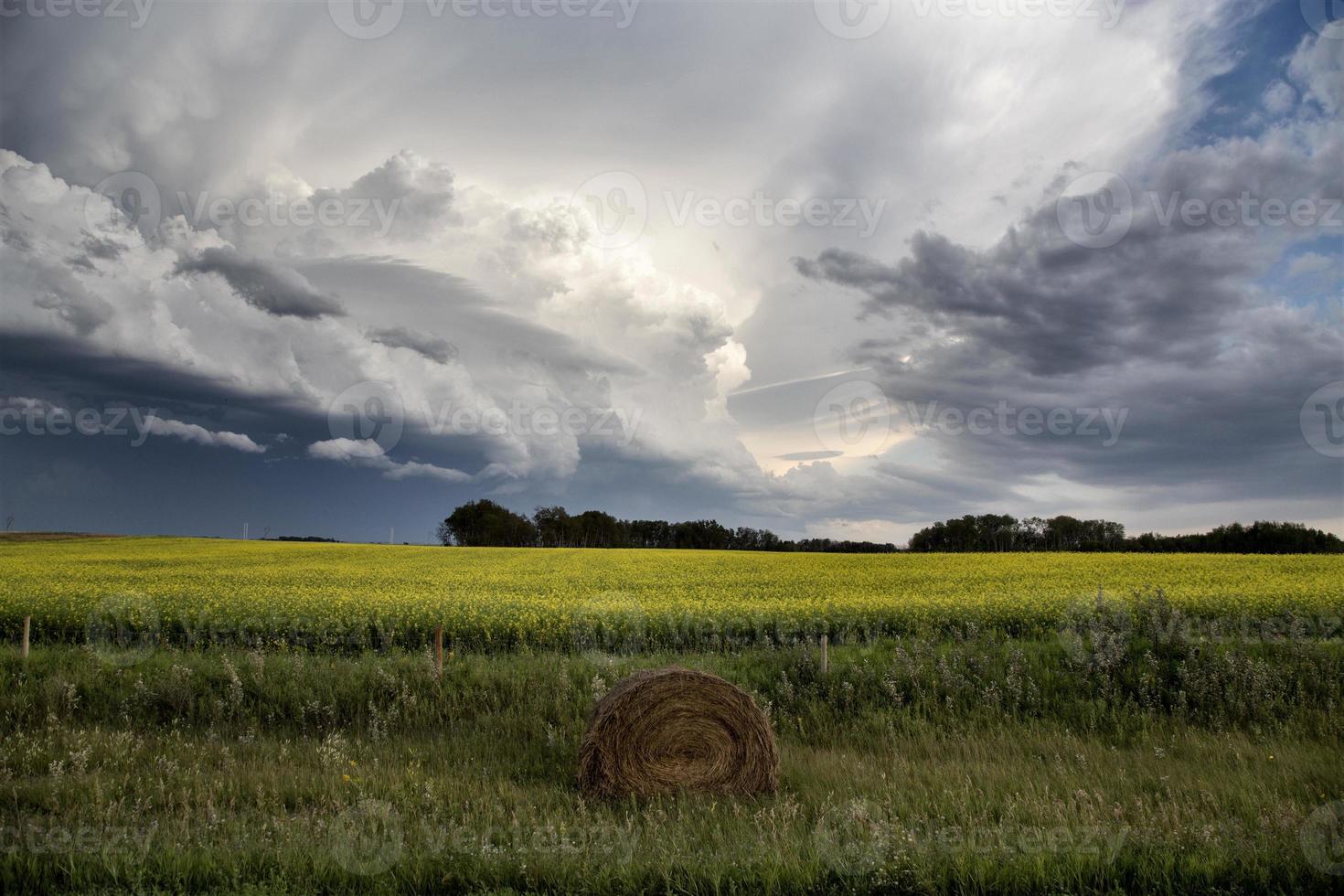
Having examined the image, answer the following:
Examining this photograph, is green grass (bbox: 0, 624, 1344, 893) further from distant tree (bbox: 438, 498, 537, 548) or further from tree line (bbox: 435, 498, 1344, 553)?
distant tree (bbox: 438, 498, 537, 548)

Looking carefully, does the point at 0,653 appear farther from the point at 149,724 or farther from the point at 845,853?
the point at 845,853

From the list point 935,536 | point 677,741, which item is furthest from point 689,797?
point 935,536

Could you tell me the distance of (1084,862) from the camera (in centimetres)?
587

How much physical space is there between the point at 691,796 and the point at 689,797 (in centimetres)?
2

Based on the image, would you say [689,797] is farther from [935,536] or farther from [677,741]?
[935,536]

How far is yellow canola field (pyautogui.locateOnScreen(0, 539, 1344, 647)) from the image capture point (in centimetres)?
1938

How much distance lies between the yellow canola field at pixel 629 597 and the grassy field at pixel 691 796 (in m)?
0.17

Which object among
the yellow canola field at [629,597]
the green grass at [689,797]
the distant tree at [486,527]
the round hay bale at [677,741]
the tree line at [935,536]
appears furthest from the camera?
the distant tree at [486,527]

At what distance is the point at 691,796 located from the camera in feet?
29.6

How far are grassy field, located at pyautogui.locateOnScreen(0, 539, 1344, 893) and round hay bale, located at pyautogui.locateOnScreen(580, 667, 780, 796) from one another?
0.37 meters

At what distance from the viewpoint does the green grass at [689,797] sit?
588 centimetres


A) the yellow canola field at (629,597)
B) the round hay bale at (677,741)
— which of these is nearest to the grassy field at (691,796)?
the yellow canola field at (629,597)

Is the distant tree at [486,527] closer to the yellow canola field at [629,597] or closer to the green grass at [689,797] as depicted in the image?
the yellow canola field at [629,597]

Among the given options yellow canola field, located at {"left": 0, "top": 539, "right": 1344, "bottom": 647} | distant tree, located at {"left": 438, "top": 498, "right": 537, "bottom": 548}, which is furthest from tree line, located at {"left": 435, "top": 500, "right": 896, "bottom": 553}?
yellow canola field, located at {"left": 0, "top": 539, "right": 1344, "bottom": 647}
